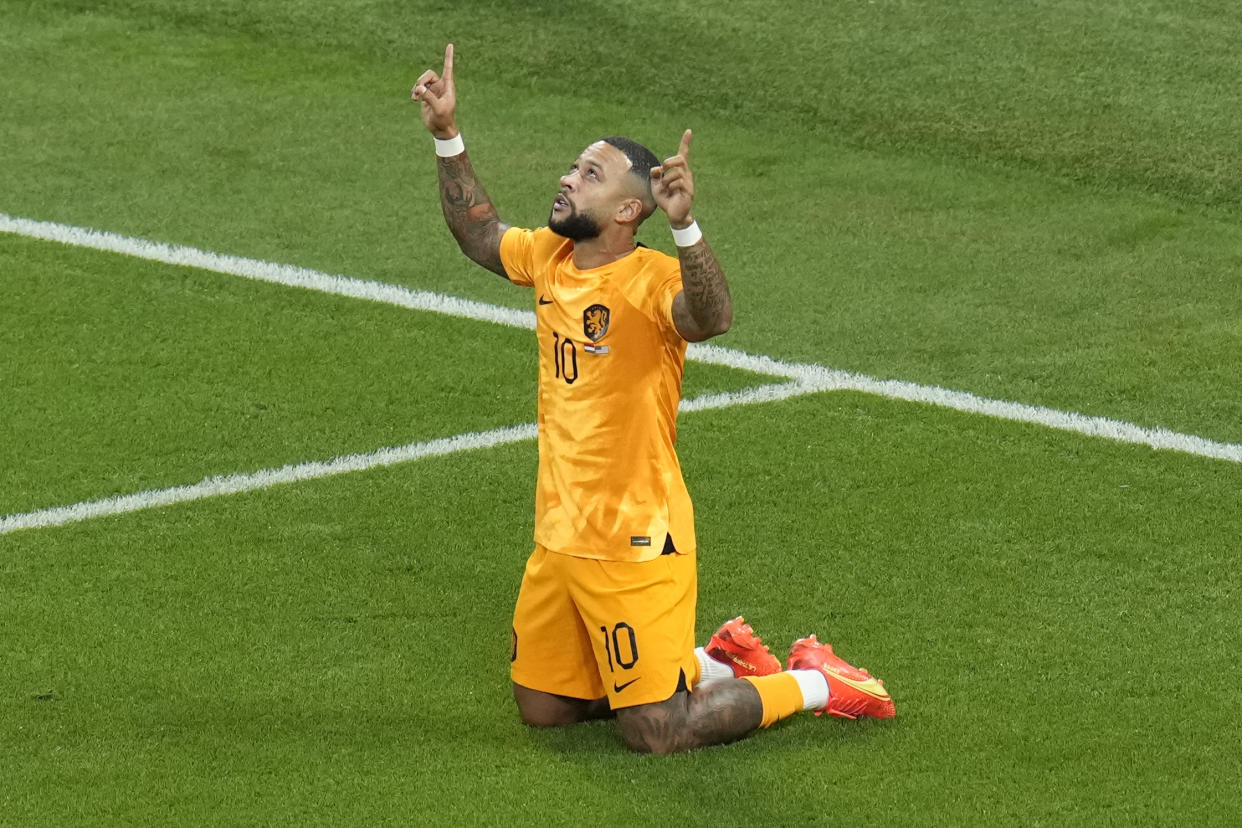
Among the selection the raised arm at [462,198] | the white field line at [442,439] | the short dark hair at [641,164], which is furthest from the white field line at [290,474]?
the short dark hair at [641,164]

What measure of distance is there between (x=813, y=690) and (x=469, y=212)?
175 centimetres

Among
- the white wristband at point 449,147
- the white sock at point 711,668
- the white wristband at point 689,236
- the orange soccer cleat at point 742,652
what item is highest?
the white wristband at point 689,236

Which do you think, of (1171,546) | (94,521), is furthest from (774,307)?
(94,521)

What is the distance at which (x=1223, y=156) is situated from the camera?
10289mm

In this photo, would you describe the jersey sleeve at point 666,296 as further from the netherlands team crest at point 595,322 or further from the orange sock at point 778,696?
the orange sock at point 778,696

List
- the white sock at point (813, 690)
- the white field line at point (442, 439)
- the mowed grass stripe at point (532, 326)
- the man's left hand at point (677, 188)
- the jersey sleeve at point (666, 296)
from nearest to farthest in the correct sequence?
the man's left hand at point (677, 188) < the jersey sleeve at point (666, 296) < the white sock at point (813, 690) < the white field line at point (442, 439) < the mowed grass stripe at point (532, 326)

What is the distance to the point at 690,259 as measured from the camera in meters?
4.89

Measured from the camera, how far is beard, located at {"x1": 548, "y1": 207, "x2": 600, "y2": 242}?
17.5 ft

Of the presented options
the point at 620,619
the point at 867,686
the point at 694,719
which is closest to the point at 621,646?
the point at 620,619

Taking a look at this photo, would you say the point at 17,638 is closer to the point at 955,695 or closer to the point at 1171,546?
the point at 955,695

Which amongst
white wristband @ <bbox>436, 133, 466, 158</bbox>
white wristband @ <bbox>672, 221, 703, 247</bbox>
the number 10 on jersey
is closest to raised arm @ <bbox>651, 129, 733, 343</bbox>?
white wristband @ <bbox>672, 221, 703, 247</bbox>

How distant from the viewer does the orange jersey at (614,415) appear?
17.3ft

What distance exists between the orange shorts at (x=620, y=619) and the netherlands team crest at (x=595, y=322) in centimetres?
62

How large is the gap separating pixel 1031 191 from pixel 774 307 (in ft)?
6.79
